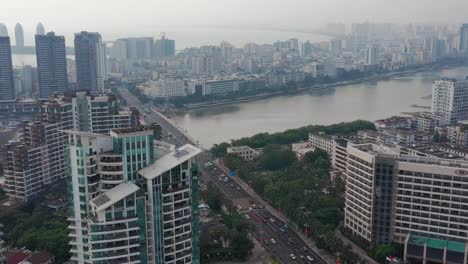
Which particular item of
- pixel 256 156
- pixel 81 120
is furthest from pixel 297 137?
pixel 81 120

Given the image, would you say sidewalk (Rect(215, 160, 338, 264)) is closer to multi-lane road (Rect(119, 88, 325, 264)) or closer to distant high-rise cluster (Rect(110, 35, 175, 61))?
multi-lane road (Rect(119, 88, 325, 264))

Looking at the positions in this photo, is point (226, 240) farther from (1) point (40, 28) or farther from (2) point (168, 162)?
(1) point (40, 28)

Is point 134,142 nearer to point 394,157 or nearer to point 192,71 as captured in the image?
point 394,157

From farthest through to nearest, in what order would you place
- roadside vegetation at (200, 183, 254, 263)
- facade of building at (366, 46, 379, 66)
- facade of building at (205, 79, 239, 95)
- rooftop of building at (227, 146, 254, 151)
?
facade of building at (366, 46, 379, 66), facade of building at (205, 79, 239, 95), rooftop of building at (227, 146, 254, 151), roadside vegetation at (200, 183, 254, 263)

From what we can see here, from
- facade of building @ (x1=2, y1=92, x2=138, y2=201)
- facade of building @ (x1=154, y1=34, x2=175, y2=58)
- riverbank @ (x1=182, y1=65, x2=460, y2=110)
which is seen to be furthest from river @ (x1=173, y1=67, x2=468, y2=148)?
facade of building @ (x1=154, y1=34, x2=175, y2=58)

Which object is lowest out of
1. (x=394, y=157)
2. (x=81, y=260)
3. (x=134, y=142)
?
(x=81, y=260)
